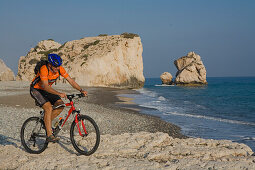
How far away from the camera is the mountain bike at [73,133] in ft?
17.7

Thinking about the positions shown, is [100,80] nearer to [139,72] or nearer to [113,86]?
[113,86]

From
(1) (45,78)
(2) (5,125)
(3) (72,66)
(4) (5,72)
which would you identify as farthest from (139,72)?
(1) (45,78)

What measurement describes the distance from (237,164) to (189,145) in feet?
5.13

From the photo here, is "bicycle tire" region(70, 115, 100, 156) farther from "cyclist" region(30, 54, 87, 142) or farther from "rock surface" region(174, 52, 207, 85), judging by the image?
"rock surface" region(174, 52, 207, 85)

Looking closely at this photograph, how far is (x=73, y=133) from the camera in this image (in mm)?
5555

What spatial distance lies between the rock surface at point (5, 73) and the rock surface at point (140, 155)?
2302 inches

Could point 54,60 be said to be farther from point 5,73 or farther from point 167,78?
point 167,78

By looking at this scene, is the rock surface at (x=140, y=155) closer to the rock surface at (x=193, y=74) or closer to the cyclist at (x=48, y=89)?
the cyclist at (x=48, y=89)

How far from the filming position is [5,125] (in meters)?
9.60

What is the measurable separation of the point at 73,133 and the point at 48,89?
116 centimetres

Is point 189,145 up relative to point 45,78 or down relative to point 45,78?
down

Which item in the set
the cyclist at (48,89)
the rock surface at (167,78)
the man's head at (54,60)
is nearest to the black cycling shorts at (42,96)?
the cyclist at (48,89)

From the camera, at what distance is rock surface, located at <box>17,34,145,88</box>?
5106 cm

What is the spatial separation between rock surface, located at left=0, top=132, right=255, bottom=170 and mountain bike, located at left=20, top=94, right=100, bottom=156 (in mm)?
194
